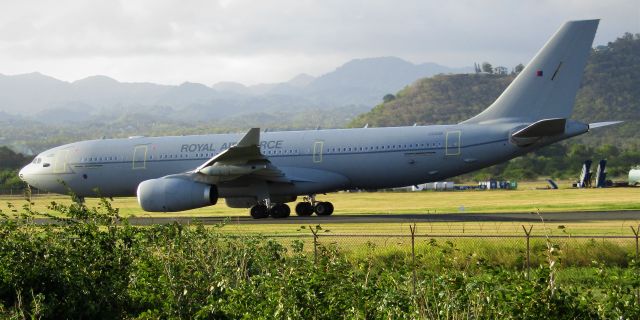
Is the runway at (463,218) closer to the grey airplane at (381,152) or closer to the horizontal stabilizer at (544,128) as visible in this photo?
the grey airplane at (381,152)

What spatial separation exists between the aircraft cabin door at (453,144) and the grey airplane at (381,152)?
0.04 metres

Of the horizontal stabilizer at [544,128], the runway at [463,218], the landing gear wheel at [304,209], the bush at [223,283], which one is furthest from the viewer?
→ the landing gear wheel at [304,209]

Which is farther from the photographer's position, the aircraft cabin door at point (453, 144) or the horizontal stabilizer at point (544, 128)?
the aircraft cabin door at point (453, 144)

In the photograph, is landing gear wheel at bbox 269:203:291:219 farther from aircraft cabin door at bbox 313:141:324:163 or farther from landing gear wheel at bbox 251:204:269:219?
aircraft cabin door at bbox 313:141:324:163

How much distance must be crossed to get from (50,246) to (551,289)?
901 cm

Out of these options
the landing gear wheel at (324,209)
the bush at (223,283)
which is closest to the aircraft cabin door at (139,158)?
the landing gear wheel at (324,209)

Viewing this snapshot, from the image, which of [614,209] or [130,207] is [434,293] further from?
[130,207]

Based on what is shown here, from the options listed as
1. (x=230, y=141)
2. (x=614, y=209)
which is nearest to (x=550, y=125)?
(x=614, y=209)

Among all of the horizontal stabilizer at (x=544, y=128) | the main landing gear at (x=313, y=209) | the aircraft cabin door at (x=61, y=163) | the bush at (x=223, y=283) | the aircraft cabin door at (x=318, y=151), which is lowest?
the bush at (x=223, y=283)

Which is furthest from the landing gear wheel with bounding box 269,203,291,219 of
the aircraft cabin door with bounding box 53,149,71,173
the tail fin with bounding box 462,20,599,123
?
the aircraft cabin door with bounding box 53,149,71,173

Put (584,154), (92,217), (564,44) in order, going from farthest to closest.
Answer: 1. (584,154)
2. (564,44)
3. (92,217)

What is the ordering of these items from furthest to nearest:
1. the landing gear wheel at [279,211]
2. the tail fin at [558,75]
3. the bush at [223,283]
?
the landing gear wheel at [279,211], the tail fin at [558,75], the bush at [223,283]

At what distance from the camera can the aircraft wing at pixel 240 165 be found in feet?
111

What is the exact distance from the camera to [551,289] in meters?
11.9
